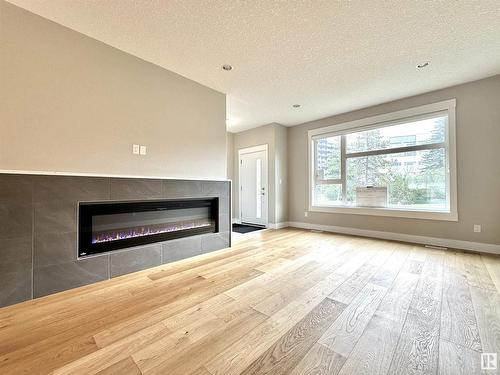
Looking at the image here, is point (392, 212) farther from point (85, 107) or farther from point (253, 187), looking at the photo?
point (85, 107)

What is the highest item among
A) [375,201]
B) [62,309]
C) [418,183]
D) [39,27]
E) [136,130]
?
[39,27]

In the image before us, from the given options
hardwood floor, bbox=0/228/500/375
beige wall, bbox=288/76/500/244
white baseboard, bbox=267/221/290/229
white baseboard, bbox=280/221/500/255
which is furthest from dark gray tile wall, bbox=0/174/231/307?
beige wall, bbox=288/76/500/244

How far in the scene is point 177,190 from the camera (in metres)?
2.99

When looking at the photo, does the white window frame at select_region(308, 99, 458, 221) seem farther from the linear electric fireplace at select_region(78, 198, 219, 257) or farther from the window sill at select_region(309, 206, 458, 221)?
the linear electric fireplace at select_region(78, 198, 219, 257)

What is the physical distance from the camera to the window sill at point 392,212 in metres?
3.51

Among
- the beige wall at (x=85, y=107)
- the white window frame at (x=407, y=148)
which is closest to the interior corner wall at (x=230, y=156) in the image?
the white window frame at (x=407, y=148)

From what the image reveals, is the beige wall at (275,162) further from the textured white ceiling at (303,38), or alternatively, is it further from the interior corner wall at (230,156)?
the textured white ceiling at (303,38)

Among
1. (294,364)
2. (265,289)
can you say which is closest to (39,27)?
(265,289)

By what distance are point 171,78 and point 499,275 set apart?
4.64 meters

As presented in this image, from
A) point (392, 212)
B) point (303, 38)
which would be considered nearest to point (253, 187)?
point (392, 212)

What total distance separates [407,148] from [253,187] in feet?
11.2

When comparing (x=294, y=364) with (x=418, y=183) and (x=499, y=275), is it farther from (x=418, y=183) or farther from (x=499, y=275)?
(x=418, y=183)

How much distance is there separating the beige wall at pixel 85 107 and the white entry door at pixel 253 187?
98.1 inches

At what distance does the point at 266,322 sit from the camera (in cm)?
155
